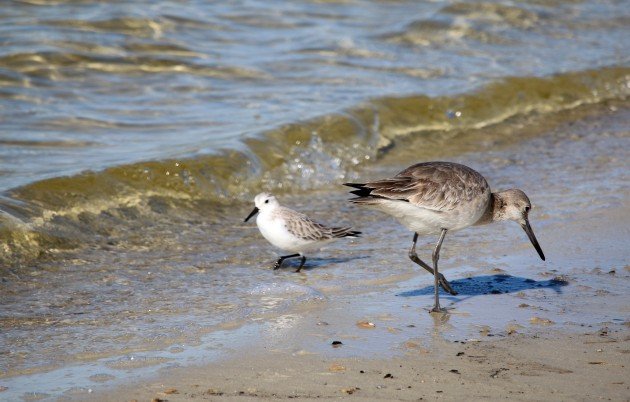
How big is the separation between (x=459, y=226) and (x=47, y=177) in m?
3.48

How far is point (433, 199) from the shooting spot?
5.81 metres

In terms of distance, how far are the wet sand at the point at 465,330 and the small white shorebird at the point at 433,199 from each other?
0.97 ft

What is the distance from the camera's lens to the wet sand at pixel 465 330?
4340 mm

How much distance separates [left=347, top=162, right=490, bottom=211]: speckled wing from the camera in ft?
18.8

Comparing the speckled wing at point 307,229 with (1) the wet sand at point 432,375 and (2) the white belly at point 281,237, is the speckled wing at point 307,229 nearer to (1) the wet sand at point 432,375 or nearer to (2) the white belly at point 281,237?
(2) the white belly at point 281,237

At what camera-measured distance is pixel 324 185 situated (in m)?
8.80

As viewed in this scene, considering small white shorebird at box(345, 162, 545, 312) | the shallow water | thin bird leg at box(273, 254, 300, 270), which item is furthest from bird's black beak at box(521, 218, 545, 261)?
thin bird leg at box(273, 254, 300, 270)

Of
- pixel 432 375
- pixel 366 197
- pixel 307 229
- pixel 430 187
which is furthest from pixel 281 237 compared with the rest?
pixel 432 375

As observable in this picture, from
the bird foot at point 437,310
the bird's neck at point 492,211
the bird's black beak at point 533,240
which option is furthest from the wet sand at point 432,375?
the bird's neck at point 492,211

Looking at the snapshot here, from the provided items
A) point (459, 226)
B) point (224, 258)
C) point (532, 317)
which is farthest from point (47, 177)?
point (532, 317)

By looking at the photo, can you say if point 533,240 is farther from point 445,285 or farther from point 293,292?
point 293,292

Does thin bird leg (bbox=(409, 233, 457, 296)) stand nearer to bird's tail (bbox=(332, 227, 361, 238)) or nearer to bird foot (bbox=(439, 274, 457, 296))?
bird foot (bbox=(439, 274, 457, 296))

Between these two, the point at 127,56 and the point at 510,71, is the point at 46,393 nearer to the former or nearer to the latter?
the point at 127,56

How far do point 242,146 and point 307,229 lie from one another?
2543 mm
